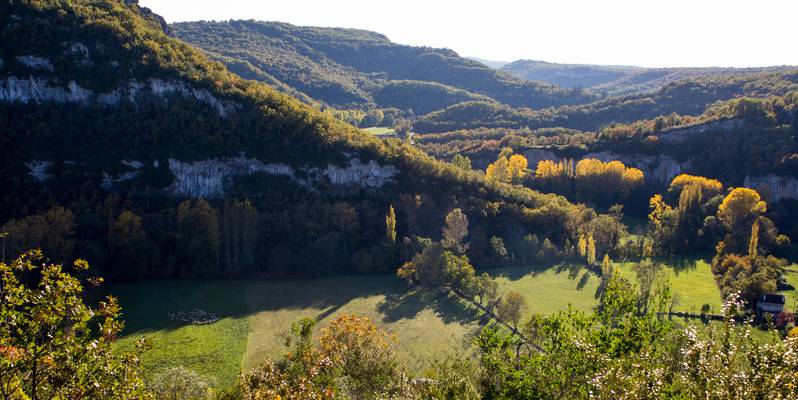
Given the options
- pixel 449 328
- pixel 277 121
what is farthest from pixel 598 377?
pixel 277 121

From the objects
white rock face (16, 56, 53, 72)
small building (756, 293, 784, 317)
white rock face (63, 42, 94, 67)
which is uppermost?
white rock face (63, 42, 94, 67)

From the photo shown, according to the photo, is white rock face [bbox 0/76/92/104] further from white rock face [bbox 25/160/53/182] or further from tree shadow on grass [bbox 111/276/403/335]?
tree shadow on grass [bbox 111/276/403/335]

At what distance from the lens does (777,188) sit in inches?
5002

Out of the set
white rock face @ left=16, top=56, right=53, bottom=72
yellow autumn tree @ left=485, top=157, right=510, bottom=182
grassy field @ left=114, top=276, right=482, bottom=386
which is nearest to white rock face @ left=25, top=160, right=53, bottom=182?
white rock face @ left=16, top=56, right=53, bottom=72

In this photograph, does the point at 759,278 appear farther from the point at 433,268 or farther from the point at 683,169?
the point at 683,169

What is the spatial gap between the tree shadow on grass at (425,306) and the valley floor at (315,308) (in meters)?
0.14

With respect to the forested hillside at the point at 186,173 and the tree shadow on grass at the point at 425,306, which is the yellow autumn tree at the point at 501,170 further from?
the tree shadow on grass at the point at 425,306

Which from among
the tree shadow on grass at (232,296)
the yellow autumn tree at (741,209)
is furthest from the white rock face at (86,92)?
the yellow autumn tree at (741,209)

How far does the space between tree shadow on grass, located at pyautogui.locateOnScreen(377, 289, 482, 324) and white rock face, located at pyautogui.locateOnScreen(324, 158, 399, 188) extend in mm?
32820

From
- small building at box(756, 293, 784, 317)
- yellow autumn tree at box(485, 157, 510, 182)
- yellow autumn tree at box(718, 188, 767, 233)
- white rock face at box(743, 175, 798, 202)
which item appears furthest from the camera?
yellow autumn tree at box(485, 157, 510, 182)

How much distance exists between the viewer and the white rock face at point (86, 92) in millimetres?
98000

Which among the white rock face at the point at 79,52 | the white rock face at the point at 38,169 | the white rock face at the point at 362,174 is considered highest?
the white rock face at the point at 79,52

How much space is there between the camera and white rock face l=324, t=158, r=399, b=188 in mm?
110938

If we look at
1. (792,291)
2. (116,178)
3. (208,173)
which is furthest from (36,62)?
(792,291)
